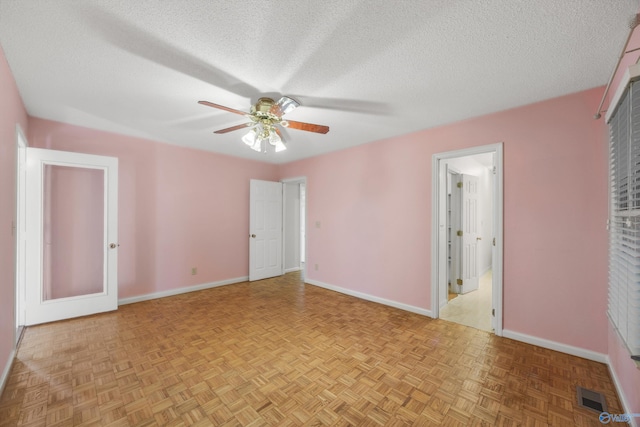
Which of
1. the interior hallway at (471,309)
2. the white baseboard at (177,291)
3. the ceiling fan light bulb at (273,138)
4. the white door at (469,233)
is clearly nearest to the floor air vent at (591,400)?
the interior hallway at (471,309)

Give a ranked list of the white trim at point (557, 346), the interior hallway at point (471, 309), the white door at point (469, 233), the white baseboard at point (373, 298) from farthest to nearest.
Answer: the white door at point (469, 233), the white baseboard at point (373, 298), the interior hallway at point (471, 309), the white trim at point (557, 346)

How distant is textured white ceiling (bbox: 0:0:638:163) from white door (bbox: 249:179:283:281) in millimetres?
2398

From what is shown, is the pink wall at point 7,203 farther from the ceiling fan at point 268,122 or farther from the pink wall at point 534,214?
the pink wall at point 534,214

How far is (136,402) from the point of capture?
68.5 inches

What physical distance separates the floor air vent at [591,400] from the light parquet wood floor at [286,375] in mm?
49

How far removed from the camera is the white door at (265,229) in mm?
4996

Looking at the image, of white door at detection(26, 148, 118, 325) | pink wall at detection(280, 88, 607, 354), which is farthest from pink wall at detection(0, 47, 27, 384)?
pink wall at detection(280, 88, 607, 354)

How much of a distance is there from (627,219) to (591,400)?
1.26 metres

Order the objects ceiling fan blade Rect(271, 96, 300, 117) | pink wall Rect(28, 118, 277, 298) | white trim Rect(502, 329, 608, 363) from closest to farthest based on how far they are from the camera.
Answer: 1. ceiling fan blade Rect(271, 96, 300, 117)
2. white trim Rect(502, 329, 608, 363)
3. pink wall Rect(28, 118, 277, 298)

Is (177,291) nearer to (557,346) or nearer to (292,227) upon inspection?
(292,227)

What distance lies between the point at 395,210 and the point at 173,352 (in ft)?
9.96

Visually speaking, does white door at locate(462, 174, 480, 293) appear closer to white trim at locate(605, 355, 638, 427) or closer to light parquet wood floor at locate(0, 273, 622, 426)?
light parquet wood floor at locate(0, 273, 622, 426)

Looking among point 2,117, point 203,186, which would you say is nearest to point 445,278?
point 203,186

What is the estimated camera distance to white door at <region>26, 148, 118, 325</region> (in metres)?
2.89
